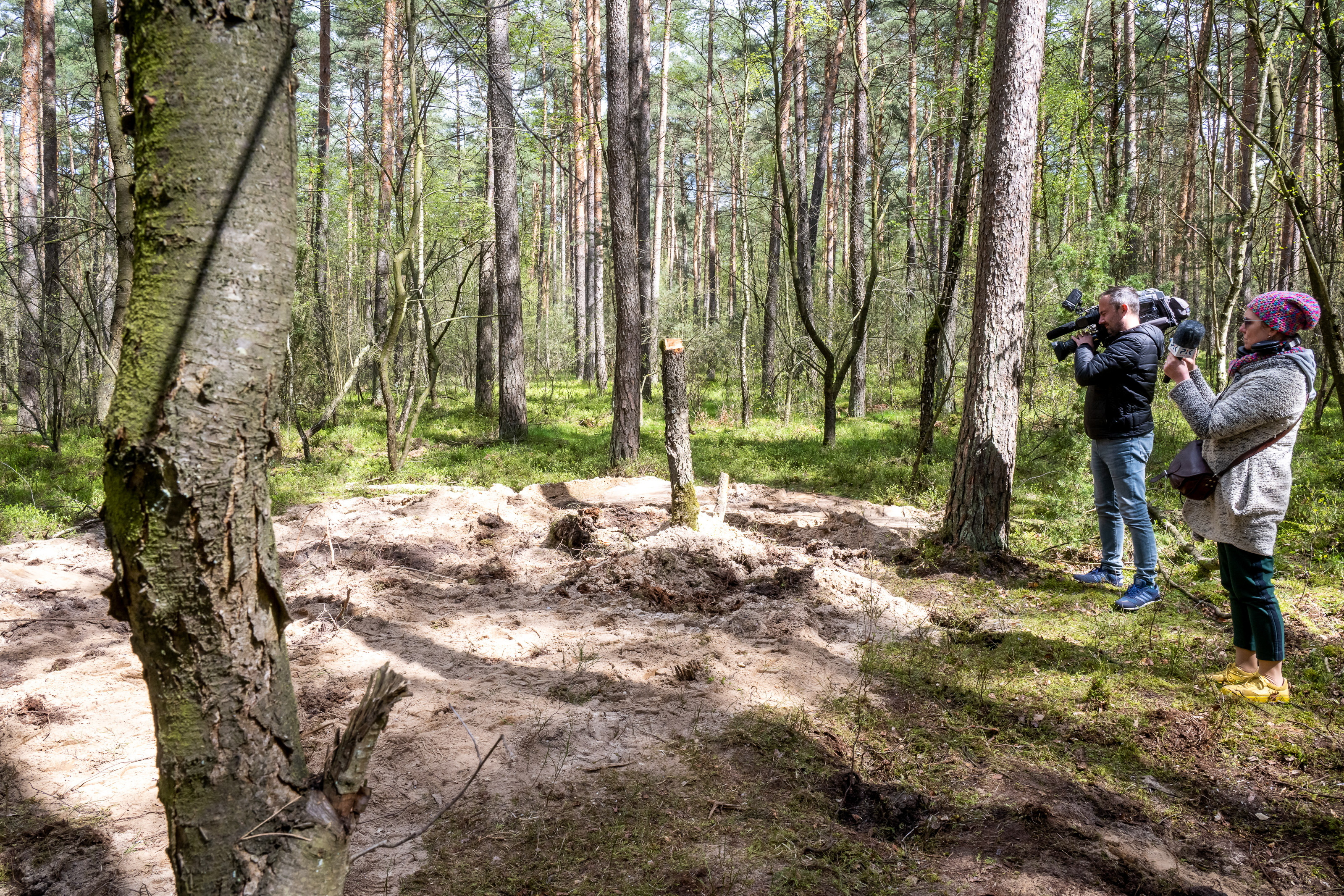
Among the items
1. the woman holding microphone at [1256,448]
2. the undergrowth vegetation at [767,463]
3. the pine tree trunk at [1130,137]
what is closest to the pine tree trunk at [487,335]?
the undergrowth vegetation at [767,463]

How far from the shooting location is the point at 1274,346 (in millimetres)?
3541

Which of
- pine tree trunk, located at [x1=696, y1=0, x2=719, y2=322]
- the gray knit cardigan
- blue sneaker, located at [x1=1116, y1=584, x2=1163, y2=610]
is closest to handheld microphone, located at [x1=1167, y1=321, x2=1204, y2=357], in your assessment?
the gray knit cardigan

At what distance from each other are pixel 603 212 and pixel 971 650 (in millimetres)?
27040

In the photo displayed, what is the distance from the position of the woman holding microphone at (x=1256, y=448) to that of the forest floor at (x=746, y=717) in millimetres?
490

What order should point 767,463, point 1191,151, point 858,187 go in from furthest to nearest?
point 1191,151
point 858,187
point 767,463

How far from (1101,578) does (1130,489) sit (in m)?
0.93

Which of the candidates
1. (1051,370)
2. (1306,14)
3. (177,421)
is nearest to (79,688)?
(177,421)

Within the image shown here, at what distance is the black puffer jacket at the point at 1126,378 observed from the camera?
4902 millimetres

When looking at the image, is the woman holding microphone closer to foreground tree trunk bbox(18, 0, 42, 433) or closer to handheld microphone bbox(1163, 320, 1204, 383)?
handheld microphone bbox(1163, 320, 1204, 383)

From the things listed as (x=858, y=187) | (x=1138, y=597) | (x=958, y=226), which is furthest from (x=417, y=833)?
(x=858, y=187)

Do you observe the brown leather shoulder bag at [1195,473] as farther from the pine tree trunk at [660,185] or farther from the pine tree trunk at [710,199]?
the pine tree trunk at [710,199]

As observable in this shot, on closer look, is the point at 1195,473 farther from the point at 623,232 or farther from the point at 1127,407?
the point at 623,232

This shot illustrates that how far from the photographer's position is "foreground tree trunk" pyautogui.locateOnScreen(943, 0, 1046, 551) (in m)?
6.04

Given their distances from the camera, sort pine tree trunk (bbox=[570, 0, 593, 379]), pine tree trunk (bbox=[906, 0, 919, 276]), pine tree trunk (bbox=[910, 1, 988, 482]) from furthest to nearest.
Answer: pine tree trunk (bbox=[570, 0, 593, 379]), pine tree trunk (bbox=[906, 0, 919, 276]), pine tree trunk (bbox=[910, 1, 988, 482])
